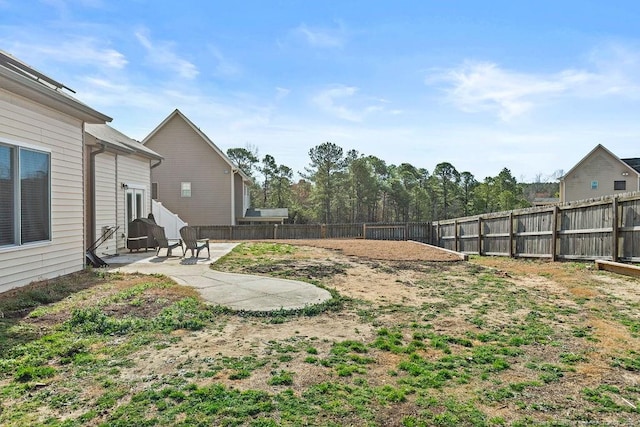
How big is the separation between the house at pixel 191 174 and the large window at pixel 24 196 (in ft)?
57.6

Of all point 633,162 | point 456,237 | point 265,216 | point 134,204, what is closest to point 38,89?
point 134,204

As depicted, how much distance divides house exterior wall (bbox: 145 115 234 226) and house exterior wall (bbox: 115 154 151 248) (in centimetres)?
999

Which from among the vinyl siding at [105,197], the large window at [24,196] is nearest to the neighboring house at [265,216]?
the vinyl siding at [105,197]

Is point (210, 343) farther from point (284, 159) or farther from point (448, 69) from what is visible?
point (284, 159)

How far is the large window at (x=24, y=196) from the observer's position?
20.6 feet

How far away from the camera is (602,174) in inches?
1195

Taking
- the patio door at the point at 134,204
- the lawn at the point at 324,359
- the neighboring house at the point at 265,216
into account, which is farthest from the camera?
the neighboring house at the point at 265,216

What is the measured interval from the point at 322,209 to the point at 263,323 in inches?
1402

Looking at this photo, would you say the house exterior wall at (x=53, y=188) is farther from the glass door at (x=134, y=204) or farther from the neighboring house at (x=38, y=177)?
the glass door at (x=134, y=204)

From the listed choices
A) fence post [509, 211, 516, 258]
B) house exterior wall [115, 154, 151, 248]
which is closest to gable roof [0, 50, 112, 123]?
house exterior wall [115, 154, 151, 248]

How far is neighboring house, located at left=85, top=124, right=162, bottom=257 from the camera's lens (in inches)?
416

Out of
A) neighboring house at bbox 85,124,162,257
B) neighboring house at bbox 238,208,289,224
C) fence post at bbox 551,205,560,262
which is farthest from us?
neighboring house at bbox 238,208,289,224

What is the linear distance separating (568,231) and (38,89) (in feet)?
38.0

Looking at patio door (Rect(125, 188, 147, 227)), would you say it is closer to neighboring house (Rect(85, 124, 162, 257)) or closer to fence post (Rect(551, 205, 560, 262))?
neighboring house (Rect(85, 124, 162, 257))
